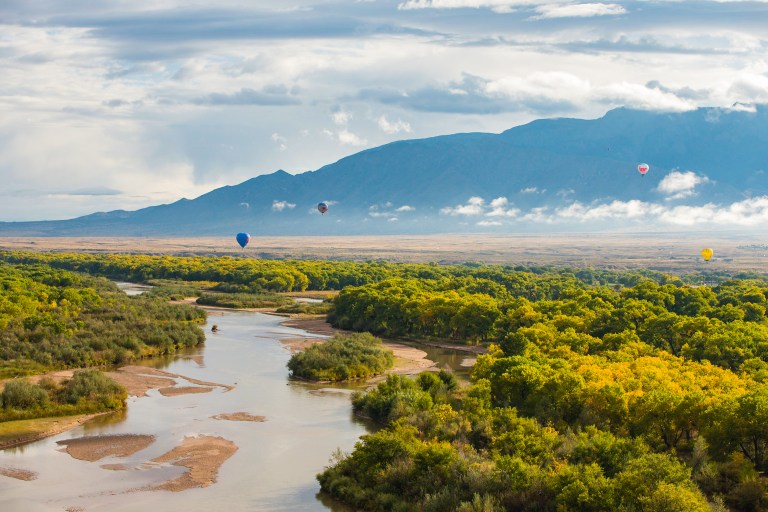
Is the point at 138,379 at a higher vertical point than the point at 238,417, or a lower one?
higher

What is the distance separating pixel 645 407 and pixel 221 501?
20920 millimetres

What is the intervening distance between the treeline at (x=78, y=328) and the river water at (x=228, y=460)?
5.09 meters

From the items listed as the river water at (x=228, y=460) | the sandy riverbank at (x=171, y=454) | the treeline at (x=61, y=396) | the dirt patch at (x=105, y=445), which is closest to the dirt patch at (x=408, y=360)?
the river water at (x=228, y=460)

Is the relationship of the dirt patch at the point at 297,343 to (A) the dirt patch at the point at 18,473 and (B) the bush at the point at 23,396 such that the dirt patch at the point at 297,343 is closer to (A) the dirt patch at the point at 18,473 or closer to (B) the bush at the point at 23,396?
(B) the bush at the point at 23,396

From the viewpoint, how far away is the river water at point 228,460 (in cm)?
4403

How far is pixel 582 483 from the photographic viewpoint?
38.5 metres

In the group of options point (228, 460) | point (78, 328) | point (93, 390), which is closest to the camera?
point (228, 460)

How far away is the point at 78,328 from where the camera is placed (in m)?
82.9

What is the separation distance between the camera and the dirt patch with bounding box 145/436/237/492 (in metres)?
46.8

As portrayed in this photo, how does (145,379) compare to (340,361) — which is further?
(340,361)

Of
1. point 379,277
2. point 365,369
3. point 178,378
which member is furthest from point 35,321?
point 379,277

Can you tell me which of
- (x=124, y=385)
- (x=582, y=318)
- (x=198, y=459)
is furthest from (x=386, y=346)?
(x=198, y=459)

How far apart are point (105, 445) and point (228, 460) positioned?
7273mm

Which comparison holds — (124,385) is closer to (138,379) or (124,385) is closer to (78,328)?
(138,379)
